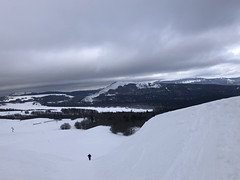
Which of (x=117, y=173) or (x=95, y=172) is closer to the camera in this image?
(x=117, y=173)

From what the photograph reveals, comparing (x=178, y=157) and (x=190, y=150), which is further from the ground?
(x=190, y=150)

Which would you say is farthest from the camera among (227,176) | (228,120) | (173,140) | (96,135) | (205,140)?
(96,135)

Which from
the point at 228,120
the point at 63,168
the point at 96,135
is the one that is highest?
the point at 228,120

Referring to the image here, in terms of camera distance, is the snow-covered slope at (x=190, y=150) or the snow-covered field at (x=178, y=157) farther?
the snow-covered field at (x=178, y=157)

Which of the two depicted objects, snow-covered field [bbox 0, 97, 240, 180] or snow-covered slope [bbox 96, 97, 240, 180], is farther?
snow-covered field [bbox 0, 97, 240, 180]

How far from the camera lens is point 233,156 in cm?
971

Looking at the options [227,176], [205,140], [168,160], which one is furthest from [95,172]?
[227,176]

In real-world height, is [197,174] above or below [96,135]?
above

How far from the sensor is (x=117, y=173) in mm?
15016

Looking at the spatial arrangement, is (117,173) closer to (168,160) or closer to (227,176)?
(168,160)

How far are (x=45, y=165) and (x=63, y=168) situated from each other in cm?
180

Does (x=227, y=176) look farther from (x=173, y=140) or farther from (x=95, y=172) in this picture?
(x=95, y=172)

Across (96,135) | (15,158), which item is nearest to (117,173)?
(15,158)

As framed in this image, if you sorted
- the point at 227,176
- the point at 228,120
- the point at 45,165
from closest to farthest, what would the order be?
the point at 227,176, the point at 228,120, the point at 45,165
